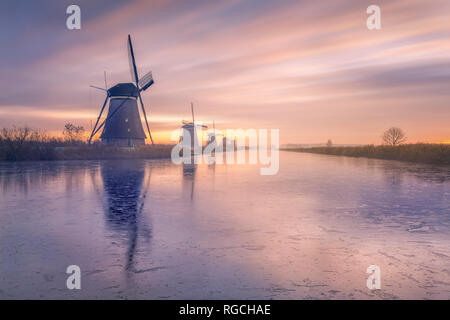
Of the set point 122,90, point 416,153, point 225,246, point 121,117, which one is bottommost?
point 225,246

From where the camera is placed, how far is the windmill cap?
48594 mm

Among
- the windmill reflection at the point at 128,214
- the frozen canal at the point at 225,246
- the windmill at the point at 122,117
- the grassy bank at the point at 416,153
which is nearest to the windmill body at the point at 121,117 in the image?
the windmill at the point at 122,117

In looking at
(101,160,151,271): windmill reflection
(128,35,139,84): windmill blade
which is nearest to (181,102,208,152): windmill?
(128,35,139,84): windmill blade

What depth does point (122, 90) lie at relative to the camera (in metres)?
48.7

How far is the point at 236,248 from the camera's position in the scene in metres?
5.72

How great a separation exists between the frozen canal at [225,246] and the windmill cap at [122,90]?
39.4 metres

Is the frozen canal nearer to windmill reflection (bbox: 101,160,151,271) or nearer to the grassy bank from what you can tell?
windmill reflection (bbox: 101,160,151,271)

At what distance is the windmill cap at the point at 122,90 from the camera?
159ft

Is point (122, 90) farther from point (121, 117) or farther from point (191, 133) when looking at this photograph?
point (191, 133)

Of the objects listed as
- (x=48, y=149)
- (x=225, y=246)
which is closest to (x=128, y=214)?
(x=225, y=246)

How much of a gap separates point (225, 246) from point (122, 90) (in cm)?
4659

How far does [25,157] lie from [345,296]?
36.0 m
